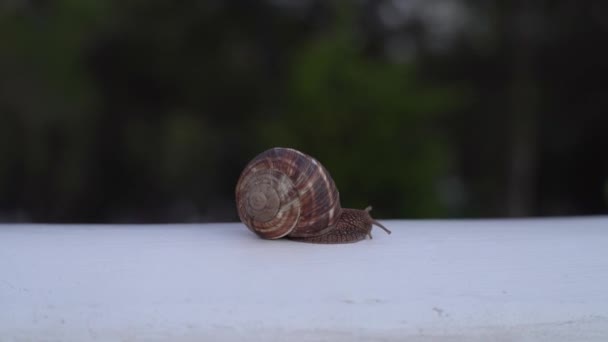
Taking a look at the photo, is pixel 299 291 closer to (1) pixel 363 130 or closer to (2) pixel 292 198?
(2) pixel 292 198

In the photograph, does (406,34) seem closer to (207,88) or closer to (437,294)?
(207,88)

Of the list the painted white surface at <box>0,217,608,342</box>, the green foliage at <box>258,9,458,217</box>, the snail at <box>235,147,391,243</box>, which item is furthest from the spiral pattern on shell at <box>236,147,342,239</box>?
the green foliage at <box>258,9,458,217</box>

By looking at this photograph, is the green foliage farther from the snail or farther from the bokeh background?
the snail

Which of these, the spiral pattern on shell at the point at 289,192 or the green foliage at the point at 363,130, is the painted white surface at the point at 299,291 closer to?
the spiral pattern on shell at the point at 289,192

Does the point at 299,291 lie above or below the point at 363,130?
above

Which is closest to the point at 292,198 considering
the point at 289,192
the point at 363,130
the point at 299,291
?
the point at 289,192

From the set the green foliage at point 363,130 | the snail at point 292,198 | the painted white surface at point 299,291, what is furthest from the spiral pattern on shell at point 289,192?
the green foliage at point 363,130
